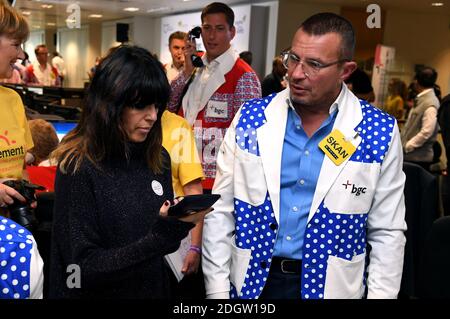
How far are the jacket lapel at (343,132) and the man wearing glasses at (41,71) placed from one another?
4.91ft

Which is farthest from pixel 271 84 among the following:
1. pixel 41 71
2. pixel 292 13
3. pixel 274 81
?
pixel 41 71

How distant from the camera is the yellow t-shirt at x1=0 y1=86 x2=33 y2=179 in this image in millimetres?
1452

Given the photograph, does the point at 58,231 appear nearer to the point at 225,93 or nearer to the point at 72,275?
the point at 72,275

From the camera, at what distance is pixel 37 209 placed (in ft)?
5.07

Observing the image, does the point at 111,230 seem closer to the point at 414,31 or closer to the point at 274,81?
the point at 414,31

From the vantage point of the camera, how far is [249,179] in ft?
4.10

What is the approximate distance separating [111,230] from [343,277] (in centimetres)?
63

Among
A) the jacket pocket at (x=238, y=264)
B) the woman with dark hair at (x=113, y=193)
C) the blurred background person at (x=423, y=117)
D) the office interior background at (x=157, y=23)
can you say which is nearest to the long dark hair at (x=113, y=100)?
the woman with dark hair at (x=113, y=193)

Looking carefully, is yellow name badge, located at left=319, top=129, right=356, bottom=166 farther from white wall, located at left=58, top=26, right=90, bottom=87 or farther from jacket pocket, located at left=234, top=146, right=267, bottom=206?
white wall, located at left=58, top=26, right=90, bottom=87

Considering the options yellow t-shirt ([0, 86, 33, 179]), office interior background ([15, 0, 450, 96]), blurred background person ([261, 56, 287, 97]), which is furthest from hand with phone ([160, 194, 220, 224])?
blurred background person ([261, 56, 287, 97])

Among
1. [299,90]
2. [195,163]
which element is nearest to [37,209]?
[195,163]

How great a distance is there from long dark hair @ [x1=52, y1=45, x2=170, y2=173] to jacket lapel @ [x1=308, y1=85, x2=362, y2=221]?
466 millimetres

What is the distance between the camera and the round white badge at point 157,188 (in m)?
1.10
